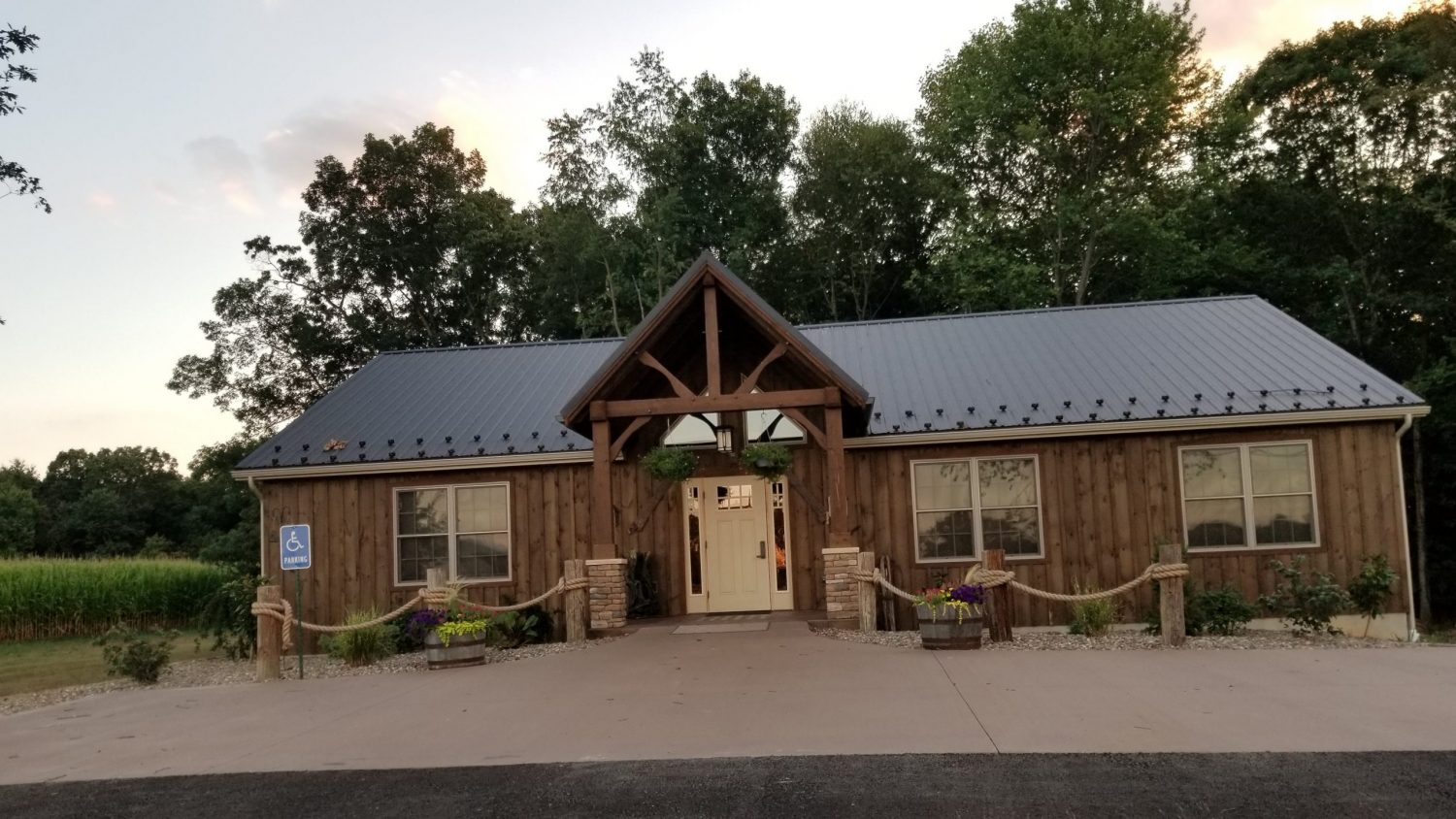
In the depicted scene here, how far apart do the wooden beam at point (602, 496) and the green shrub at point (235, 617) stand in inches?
217

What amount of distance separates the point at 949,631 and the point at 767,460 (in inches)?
140

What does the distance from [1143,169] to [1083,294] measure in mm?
4576

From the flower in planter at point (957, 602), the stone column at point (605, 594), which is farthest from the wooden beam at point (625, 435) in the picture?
the flower in planter at point (957, 602)

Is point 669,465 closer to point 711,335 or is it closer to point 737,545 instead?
point 711,335

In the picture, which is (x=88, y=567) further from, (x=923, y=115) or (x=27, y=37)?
(x=923, y=115)

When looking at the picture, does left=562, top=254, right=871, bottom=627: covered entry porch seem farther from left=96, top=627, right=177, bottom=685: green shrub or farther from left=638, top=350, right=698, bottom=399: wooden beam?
left=96, top=627, right=177, bottom=685: green shrub

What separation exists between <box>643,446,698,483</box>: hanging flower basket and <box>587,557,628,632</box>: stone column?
1283 millimetres

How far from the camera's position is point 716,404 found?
14.4 m

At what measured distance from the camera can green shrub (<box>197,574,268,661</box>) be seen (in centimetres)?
1681

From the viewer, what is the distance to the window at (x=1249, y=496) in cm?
1562

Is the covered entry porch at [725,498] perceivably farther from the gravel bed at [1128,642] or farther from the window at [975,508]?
the gravel bed at [1128,642]

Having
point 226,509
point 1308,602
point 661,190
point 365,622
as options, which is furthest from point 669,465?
point 226,509

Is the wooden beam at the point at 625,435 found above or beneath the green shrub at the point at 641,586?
above

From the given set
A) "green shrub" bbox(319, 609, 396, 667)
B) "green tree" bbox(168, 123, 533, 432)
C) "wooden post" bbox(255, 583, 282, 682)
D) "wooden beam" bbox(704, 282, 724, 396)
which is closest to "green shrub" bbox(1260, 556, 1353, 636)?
"wooden beam" bbox(704, 282, 724, 396)
